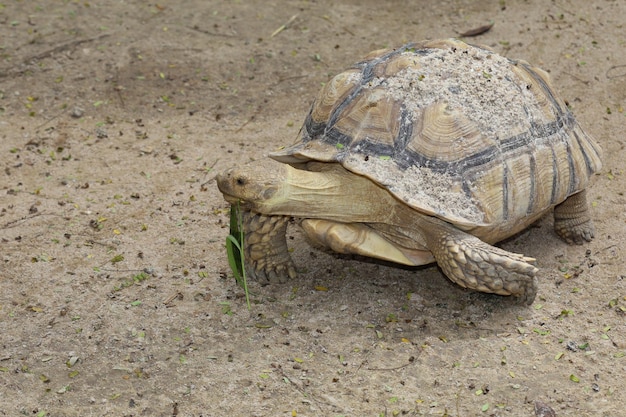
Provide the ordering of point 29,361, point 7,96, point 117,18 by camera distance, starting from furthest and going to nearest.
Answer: point 117,18 → point 7,96 → point 29,361

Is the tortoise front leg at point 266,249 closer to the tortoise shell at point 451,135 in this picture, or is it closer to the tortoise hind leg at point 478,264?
the tortoise shell at point 451,135

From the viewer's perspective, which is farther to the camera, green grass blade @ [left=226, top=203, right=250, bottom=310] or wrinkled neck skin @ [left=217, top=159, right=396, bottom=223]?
green grass blade @ [left=226, top=203, right=250, bottom=310]

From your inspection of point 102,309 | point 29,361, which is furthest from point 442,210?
point 29,361

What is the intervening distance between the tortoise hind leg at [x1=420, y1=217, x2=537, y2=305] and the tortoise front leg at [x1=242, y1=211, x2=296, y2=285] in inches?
34.2

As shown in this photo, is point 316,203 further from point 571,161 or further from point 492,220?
point 571,161

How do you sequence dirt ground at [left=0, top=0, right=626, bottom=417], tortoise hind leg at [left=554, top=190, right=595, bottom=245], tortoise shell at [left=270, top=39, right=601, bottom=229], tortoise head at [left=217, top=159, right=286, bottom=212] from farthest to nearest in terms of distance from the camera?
1. tortoise hind leg at [left=554, top=190, right=595, bottom=245]
2. tortoise shell at [left=270, top=39, right=601, bottom=229]
3. tortoise head at [left=217, top=159, right=286, bottom=212]
4. dirt ground at [left=0, top=0, right=626, bottom=417]

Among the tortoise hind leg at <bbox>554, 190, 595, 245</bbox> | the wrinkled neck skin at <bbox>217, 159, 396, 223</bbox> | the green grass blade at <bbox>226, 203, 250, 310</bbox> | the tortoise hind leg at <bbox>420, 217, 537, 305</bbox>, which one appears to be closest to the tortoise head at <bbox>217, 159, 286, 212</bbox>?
the wrinkled neck skin at <bbox>217, 159, 396, 223</bbox>

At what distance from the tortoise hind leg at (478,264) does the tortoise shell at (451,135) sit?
115mm

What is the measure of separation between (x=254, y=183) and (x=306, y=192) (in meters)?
0.31

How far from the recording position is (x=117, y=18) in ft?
26.3

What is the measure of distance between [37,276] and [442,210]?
2376mm

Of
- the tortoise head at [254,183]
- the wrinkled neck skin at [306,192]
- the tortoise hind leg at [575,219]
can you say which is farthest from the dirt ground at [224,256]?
the tortoise head at [254,183]

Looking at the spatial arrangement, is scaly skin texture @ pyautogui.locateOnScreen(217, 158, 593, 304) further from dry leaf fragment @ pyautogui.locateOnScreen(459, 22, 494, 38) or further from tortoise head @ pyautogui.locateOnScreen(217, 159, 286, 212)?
dry leaf fragment @ pyautogui.locateOnScreen(459, 22, 494, 38)

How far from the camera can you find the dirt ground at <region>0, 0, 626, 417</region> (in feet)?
12.5
